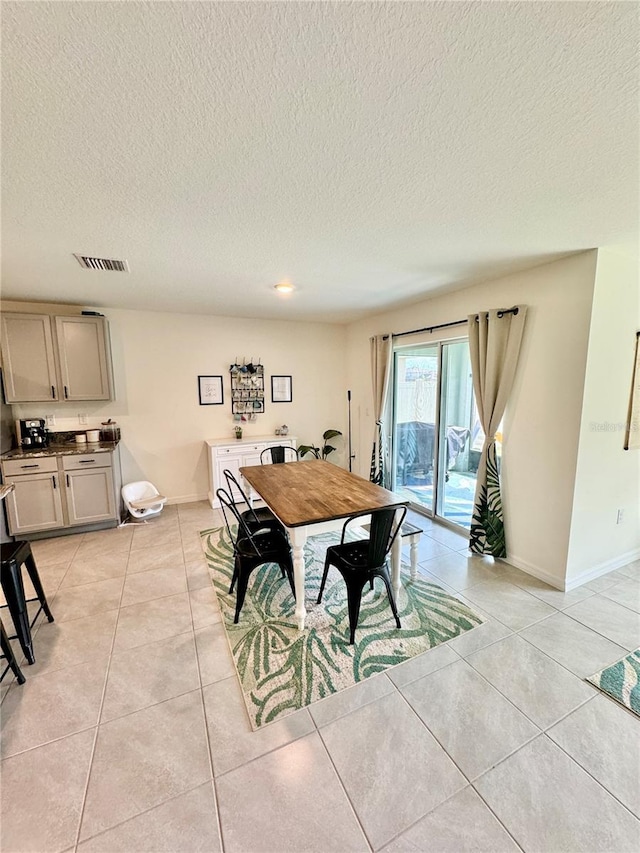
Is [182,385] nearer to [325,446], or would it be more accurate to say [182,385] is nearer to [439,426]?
[325,446]

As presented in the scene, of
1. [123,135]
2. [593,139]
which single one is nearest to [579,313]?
[593,139]

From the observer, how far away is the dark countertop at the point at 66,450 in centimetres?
340

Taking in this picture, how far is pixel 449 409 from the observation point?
148 inches

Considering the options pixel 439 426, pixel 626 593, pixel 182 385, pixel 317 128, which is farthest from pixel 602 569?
pixel 182 385

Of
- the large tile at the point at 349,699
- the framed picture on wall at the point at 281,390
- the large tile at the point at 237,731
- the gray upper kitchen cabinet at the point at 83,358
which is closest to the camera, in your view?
the large tile at the point at 237,731

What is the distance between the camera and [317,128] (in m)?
1.23

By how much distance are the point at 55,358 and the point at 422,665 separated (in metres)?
4.41

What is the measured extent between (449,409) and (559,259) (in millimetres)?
1664

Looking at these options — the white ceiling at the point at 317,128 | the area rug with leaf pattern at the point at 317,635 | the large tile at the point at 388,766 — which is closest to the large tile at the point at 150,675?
the area rug with leaf pattern at the point at 317,635

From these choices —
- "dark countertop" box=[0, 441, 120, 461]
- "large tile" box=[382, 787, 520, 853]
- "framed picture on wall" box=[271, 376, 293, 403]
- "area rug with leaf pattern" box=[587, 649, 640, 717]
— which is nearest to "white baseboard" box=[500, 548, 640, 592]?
"area rug with leaf pattern" box=[587, 649, 640, 717]

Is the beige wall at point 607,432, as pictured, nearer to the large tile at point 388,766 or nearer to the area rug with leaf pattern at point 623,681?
the area rug with leaf pattern at point 623,681

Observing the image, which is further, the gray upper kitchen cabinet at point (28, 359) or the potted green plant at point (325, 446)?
the potted green plant at point (325, 446)

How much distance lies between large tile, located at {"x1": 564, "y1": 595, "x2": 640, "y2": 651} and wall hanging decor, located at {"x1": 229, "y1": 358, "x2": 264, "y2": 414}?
13.3 feet

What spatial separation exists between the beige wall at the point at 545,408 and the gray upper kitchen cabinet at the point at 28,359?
14.6 feet
